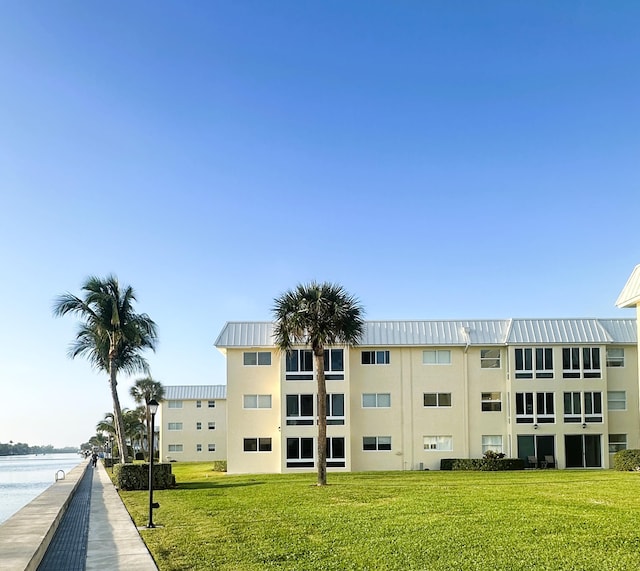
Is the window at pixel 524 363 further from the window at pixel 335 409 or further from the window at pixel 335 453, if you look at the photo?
the window at pixel 335 453

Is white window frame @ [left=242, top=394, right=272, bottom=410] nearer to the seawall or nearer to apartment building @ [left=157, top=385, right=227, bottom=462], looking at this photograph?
the seawall

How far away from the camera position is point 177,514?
71.2ft

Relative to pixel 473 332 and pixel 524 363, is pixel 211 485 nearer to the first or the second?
pixel 473 332

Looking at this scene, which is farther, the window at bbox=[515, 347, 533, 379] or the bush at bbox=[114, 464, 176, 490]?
the window at bbox=[515, 347, 533, 379]

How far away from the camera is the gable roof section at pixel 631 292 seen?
2967 cm

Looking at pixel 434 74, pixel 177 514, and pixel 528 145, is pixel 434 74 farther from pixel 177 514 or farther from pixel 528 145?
pixel 177 514

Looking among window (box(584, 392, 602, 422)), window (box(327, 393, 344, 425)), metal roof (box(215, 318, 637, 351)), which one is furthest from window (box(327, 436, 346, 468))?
window (box(584, 392, 602, 422))

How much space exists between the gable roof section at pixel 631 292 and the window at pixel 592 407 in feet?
45.8

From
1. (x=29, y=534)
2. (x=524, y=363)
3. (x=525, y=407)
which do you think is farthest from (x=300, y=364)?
(x=29, y=534)

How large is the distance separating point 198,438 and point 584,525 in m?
69.1

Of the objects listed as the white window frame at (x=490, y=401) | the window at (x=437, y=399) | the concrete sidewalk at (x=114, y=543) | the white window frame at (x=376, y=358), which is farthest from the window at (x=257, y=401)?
the concrete sidewalk at (x=114, y=543)

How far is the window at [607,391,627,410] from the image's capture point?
4453cm

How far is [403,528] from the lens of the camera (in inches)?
663

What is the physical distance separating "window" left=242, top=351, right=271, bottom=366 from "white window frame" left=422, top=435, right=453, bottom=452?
10.1 meters
